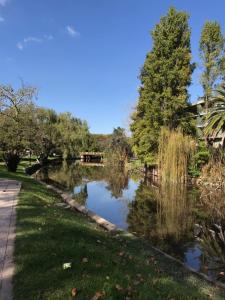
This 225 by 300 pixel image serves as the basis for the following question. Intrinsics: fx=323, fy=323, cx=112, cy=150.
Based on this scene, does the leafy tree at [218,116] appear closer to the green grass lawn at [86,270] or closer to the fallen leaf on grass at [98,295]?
the green grass lawn at [86,270]

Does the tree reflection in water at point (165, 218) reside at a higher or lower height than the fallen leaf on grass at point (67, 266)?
lower

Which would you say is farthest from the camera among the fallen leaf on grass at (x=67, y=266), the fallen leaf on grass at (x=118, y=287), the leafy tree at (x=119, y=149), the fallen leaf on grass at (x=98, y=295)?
the leafy tree at (x=119, y=149)

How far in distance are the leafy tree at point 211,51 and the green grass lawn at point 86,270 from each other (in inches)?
981

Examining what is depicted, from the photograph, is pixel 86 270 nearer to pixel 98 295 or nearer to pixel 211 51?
pixel 98 295

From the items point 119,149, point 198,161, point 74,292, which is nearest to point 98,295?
point 74,292

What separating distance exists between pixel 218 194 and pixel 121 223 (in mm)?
7889

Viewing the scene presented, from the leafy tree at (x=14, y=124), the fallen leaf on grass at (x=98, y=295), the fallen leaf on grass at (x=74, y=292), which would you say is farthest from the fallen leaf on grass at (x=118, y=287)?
the leafy tree at (x=14, y=124)

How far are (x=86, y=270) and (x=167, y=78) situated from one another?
25.6m

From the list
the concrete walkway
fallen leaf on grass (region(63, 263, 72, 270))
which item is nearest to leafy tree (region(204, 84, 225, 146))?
the concrete walkway

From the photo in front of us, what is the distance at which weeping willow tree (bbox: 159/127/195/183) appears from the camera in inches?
880

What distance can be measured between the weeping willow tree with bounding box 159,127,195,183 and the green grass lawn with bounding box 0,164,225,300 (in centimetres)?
1604

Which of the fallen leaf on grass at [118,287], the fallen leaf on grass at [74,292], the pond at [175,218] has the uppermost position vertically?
the fallen leaf on grass at [74,292]

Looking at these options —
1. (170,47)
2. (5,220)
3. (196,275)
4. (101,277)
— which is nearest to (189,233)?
(196,275)

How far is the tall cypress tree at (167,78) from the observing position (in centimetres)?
2791
